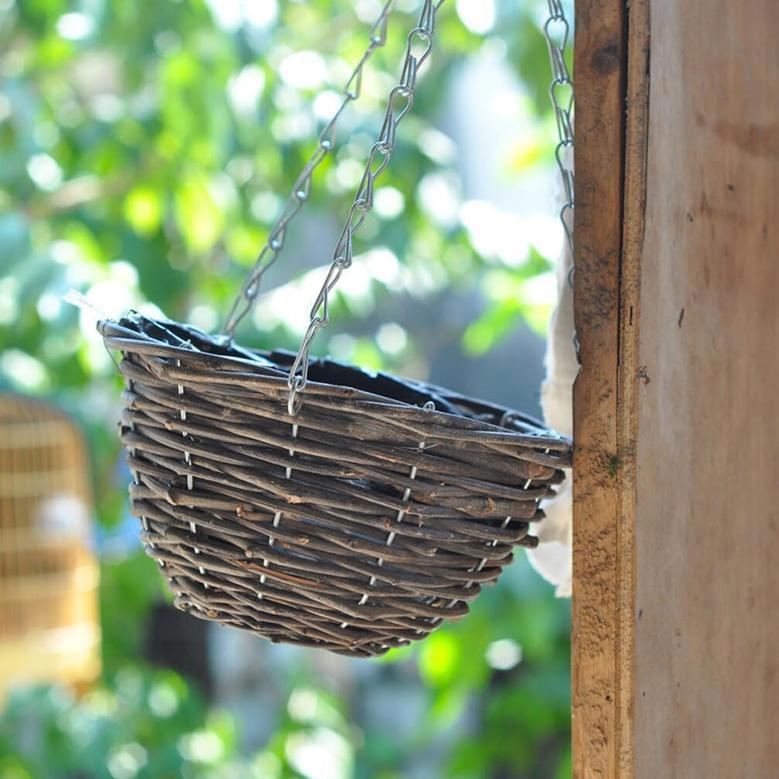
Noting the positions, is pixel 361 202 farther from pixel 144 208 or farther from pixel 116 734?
pixel 116 734

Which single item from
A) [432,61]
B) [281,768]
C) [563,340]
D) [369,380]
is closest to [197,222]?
[432,61]

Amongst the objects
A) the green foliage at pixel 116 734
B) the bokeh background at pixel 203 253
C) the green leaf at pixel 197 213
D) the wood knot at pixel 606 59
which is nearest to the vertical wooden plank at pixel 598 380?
the wood knot at pixel 606 59

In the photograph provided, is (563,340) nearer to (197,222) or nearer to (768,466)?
(768,466)

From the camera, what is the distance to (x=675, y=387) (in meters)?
0.58

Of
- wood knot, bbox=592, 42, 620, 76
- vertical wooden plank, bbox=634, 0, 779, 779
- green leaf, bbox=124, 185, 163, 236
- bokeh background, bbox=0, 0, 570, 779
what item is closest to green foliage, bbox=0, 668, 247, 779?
bokeh background, bbox=0, 0, 570, 779

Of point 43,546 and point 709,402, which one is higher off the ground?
point 43,546

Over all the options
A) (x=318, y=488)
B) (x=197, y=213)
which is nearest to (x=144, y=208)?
(x=197, y=213)

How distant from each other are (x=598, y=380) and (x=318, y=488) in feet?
0.49

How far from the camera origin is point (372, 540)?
20.6 inches

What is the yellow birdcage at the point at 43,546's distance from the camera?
7.45ft

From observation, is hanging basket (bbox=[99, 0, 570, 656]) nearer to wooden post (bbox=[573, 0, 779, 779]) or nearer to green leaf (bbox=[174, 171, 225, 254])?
wooden post (bbox=[573, 0, 779, 779])

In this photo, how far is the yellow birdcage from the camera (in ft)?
7.45

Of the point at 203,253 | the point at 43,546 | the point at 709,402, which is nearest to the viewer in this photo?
the point at 709,402

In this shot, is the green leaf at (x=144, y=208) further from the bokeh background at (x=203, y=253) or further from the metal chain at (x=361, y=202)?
the metal chain at (x=361, y=202)
